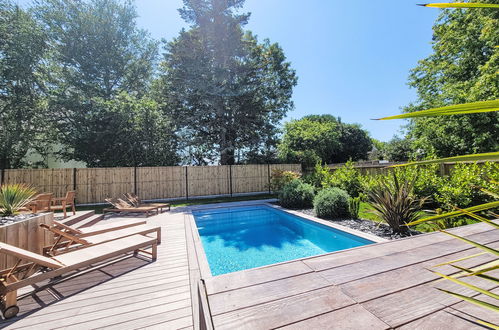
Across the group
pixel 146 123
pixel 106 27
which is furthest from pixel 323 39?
pixel 106 27

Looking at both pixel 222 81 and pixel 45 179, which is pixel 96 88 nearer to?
pixel 45 179

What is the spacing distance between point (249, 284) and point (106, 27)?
65.1 feet

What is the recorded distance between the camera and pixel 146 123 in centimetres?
1396

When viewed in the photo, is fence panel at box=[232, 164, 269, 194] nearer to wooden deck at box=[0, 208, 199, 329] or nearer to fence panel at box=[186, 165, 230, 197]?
fence panel at box=[186, 165, 230, 197]

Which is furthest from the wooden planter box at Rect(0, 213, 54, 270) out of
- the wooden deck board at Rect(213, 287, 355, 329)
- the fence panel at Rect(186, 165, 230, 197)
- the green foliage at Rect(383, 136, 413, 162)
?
the green foliage at Rect(383, 136, 413, 162)

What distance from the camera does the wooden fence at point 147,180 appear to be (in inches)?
397

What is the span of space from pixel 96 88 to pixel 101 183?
7797 millimetres

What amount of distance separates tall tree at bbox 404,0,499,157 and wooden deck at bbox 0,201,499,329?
9.44 metres

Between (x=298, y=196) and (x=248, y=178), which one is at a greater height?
(x=248, y=178)

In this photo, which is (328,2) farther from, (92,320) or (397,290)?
(92,320)

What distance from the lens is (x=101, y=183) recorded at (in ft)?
36.0

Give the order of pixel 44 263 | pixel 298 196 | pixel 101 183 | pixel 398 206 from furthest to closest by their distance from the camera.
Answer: pixel 101 183, pixel 298 196, pixel 398 206, pixel 44 263

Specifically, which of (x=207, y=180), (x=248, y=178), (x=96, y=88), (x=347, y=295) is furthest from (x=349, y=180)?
(x=96, y=88)

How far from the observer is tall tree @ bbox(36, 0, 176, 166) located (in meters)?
13.4
